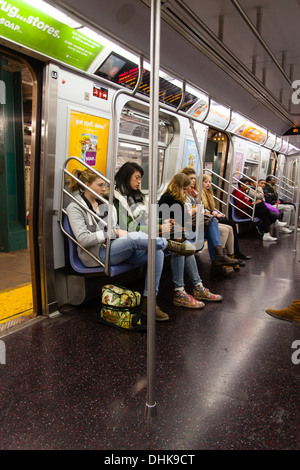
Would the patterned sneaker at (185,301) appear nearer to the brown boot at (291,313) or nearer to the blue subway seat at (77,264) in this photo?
the blue subway seat at (77,264)

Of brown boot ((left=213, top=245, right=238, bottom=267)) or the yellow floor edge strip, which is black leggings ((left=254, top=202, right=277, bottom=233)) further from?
the yellow floor edge strip

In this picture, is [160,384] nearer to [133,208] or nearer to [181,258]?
[181,258]

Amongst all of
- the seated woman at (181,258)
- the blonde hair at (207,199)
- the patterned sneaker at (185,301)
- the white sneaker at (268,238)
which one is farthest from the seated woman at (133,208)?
the white sneaker at (268,238)

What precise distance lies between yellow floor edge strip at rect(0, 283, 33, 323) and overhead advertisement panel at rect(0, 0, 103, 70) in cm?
234

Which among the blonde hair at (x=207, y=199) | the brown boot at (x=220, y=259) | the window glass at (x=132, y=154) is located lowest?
the brown boot at (x=220, y=259)

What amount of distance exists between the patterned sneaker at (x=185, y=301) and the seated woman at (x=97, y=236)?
0.40 metres

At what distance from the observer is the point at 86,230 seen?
3.05m

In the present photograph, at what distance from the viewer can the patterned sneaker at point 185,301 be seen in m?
3.42

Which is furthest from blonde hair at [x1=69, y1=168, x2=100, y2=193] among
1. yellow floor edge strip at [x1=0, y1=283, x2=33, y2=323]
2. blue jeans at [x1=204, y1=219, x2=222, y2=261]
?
blue jeans at [x1=204, y1=219, x2=222, y2=261]

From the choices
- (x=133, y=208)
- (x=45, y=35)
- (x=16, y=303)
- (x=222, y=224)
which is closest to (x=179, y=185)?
(x=133, y=208)

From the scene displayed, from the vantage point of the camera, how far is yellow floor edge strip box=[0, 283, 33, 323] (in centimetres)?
318

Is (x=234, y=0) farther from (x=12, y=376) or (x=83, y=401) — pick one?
(x=12, y=376)

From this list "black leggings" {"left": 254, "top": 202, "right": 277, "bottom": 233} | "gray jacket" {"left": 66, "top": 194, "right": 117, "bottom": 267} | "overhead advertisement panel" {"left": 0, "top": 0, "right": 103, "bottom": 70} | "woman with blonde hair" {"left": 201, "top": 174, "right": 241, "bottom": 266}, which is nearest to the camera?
"overhead advertisement panel" {"left": 0, "top": 0, "right": 103, "bottom": 70}
